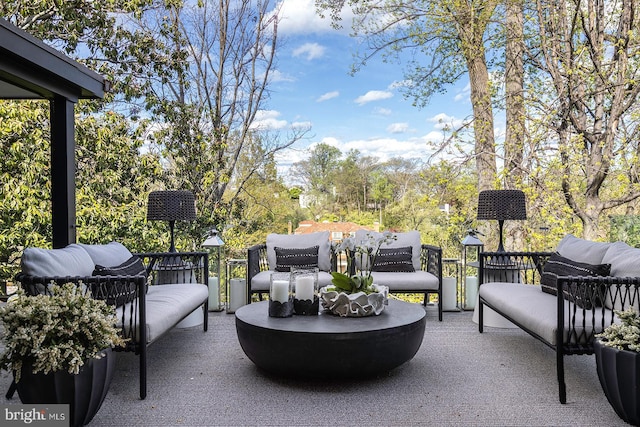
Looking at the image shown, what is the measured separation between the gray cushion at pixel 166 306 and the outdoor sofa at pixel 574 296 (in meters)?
2.13

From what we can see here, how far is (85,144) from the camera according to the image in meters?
5.95

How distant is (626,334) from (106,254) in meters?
2.99

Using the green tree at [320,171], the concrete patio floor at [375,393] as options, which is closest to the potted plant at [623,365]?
the concrete patio floor at [375,393]

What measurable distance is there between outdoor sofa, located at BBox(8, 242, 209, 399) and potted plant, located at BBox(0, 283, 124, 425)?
22 cm

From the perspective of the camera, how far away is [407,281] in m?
4.04

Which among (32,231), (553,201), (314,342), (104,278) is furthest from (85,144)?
(553,201)

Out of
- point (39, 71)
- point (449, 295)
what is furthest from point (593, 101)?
point (39, 71)

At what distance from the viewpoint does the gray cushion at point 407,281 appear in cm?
402

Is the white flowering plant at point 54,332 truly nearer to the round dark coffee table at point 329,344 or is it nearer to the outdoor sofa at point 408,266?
the round dark coffee table at point 329,344

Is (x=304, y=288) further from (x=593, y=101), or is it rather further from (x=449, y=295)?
(x=593, y=101)

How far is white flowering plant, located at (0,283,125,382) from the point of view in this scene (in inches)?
75.5

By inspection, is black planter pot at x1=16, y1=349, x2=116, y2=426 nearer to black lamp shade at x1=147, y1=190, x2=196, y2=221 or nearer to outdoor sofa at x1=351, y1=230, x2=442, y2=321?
black lamp shade at x1=147, y1=190, x2=196, y2=221

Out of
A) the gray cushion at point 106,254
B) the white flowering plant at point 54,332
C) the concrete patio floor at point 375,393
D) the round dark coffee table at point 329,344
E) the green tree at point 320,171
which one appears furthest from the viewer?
the green tree at point 320,171

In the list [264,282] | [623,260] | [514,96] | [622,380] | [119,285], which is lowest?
[622,380]
